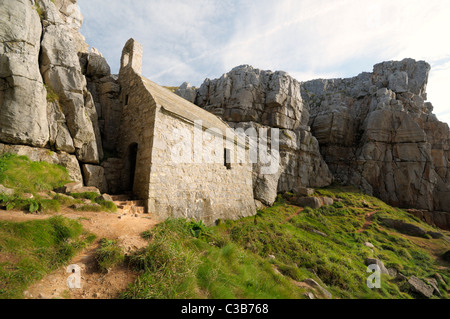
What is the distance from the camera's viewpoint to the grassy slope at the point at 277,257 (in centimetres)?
407

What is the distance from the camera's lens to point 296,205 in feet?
65.5

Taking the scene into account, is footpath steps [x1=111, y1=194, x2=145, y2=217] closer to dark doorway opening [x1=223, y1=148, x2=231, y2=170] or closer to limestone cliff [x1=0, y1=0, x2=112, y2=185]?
limestone cliff [x1=0, y1=0, x2=112, y2=185]

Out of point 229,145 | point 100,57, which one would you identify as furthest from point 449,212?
point 100,57

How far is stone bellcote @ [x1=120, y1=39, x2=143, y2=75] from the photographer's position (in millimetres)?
14065

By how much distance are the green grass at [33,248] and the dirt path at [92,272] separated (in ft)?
0.58

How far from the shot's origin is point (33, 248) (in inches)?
153

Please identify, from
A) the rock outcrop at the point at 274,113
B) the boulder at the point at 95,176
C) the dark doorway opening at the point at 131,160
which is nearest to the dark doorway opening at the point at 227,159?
the dark doorway opening at the point at 131,160

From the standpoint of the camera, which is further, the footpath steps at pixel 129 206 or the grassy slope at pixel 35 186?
the footpath steps at pixel 129 206

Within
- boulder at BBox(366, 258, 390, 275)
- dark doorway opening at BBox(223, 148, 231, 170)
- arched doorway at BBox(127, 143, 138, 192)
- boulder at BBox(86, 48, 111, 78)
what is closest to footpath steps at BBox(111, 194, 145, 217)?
arched doorway at BBox(127, 143, 138, 192)

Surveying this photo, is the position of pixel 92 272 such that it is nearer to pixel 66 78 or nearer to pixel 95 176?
pixel 95 176

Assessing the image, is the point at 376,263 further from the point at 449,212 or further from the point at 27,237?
the point at 449,212

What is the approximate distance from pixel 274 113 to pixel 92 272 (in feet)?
89.8

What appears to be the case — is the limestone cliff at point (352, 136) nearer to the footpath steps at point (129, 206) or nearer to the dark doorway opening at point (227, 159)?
the dark doorway opening at point (227, 159)

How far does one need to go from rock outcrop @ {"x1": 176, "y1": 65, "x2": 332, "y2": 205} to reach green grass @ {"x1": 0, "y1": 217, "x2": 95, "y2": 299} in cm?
2083
